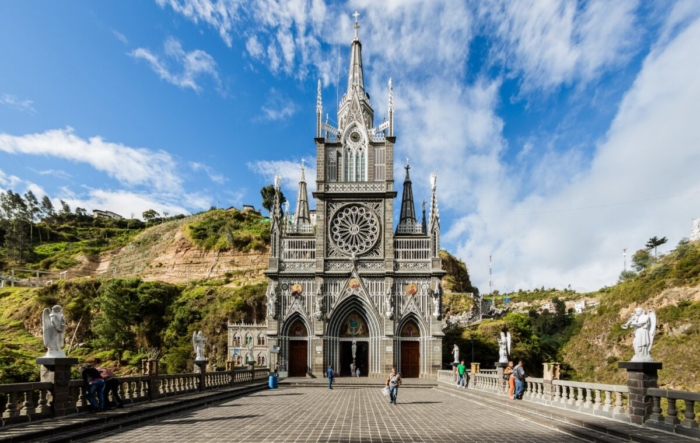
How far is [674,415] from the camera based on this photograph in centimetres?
1103

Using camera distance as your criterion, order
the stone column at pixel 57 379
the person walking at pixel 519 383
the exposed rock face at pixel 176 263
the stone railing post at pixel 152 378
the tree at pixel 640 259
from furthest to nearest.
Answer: the tree at pixel 640 259, the exposed rock face at pixel 176 263, the person walking at pixel 519 383, the stone railing post at pixel 152 378, the stone column at pixel 57 379

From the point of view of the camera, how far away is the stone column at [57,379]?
1246 cm

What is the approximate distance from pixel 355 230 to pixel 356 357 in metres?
9.77

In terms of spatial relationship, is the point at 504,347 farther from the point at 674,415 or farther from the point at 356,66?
the point at 356,66

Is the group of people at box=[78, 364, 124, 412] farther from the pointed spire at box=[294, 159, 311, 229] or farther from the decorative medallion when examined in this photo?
the pointed spire at box=[294, 159, 311, 229]

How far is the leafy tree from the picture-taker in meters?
61.5

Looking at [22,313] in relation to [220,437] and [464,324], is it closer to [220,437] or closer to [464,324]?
[464,324]

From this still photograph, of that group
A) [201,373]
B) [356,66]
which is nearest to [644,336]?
[201,373]

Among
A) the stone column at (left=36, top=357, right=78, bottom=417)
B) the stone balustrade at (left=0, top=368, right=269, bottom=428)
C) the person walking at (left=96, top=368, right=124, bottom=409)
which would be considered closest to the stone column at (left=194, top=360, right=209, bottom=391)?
the stone balustrade at (left=0, top=368, right=269, bottom=428)

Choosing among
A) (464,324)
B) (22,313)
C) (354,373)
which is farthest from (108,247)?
(354,373)

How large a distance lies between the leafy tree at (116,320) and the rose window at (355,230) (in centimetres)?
3757

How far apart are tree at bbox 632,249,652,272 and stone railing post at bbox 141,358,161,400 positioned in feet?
295

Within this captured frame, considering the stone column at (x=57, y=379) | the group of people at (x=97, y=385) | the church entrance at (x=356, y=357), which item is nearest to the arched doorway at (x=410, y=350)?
the church entrance at (x=356, y=357)

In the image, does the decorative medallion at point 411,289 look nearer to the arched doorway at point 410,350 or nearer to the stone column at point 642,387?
the arched doorway at point 410,350
